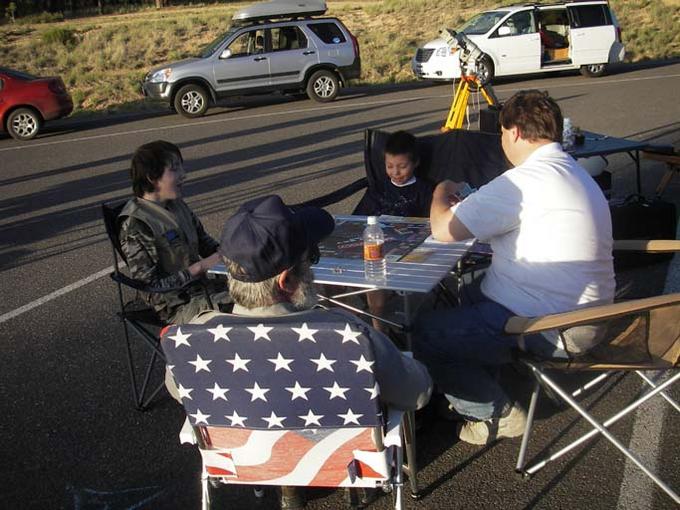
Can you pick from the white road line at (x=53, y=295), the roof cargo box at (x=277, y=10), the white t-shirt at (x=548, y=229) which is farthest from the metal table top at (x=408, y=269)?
the roof cargo box at (x=277, y=10)

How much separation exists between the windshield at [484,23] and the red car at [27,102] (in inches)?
366

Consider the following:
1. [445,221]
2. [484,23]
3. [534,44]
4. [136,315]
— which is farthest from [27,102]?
[445,221]

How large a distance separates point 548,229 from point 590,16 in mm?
15796

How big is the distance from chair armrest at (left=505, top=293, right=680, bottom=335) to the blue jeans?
24 centimetres

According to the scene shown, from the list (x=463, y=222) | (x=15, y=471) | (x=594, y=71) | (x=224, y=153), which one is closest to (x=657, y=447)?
(x=463, y=222)

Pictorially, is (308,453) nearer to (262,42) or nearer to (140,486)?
(140,486)

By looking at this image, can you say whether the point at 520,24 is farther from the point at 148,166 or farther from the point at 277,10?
the point at 148,166

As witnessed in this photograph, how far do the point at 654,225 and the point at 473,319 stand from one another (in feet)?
8.83

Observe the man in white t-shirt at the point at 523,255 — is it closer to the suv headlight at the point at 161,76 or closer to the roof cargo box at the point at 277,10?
the suv headlight at the point at 161,76

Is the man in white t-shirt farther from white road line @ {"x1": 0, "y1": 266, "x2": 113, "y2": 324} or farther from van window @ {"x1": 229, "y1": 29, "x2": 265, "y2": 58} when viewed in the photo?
van window @ {"x1": 229, "y1": 29, "x2": 265, "y2": 58}

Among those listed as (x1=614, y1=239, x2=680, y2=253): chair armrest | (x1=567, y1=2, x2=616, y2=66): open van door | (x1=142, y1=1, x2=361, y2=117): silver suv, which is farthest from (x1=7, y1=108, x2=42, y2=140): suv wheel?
(x1=614, y1=239, x2=680, y2=253): chair armrest

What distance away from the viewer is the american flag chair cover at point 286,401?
80.9 inches

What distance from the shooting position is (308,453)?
2338 mm

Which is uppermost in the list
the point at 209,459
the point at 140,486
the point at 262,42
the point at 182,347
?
the point at 262,42
